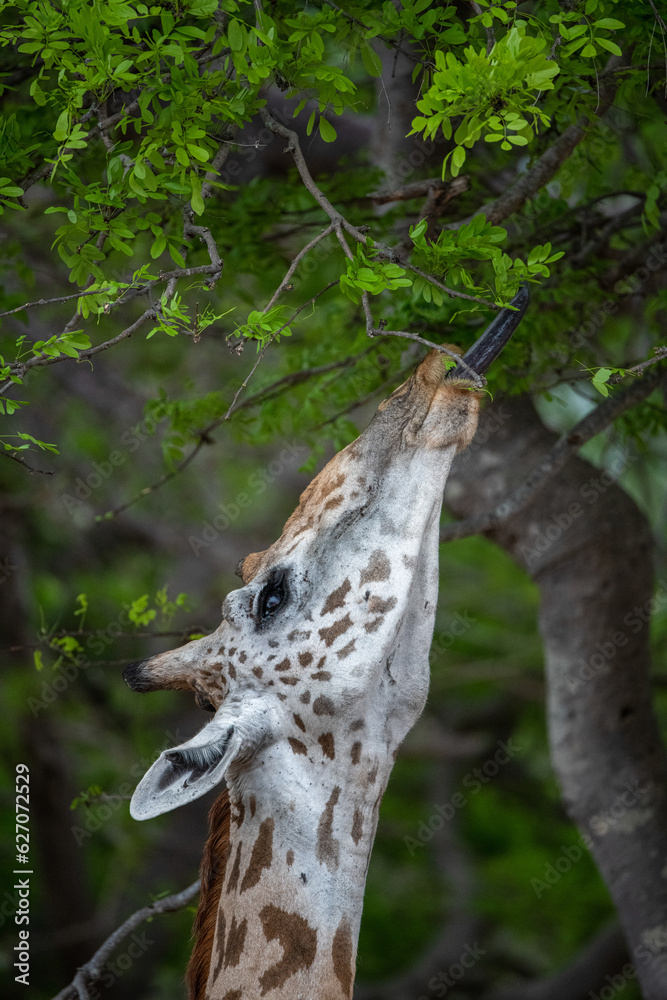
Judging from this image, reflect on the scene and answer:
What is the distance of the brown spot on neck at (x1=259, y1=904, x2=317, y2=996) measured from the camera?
2.10 metres

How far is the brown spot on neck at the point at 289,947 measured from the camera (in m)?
2.10

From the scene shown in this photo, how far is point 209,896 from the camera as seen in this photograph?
2400 millimetres

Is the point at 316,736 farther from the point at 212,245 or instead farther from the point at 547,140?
the point at 547,140

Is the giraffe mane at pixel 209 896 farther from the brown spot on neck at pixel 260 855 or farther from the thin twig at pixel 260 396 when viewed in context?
the thin twig at pixel 260 396

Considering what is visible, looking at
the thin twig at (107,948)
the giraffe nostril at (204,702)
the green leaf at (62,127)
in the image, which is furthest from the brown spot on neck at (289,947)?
the green leaf at (62,127)

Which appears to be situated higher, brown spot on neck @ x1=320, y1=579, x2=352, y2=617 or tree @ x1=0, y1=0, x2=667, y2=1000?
tree @ x1=0, y1=0, x2=667, y2=1000

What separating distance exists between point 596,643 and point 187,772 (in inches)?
107

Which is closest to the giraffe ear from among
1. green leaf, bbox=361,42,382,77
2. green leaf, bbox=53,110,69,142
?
green leaf, bbox=53,110,69,142

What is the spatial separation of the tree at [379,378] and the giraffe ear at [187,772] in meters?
0.88

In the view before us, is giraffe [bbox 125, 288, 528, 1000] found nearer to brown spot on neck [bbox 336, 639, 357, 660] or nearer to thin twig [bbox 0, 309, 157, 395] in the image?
brown spot on neck [bbox 336, 639, 357, 660]

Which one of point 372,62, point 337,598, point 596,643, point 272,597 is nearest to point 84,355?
point 272,597

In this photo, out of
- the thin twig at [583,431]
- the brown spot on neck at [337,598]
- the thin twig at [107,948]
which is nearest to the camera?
the brown spot on neck at [337,598]

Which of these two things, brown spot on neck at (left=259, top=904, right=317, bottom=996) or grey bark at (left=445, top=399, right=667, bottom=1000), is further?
grey bark at (left=445, top=399, right=667, bottom=1000)

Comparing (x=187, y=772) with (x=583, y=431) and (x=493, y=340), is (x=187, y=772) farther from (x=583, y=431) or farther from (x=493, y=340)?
(x=583, y=431)
